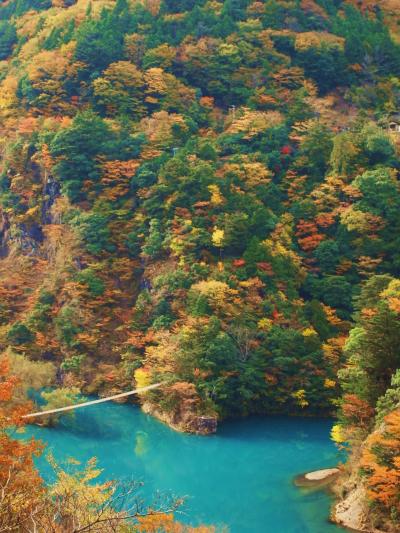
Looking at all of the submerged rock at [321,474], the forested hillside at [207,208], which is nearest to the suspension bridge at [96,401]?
the forested hillside at [207,208]

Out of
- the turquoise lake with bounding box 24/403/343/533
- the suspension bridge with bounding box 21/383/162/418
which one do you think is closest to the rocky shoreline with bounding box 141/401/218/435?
the turquoise lake with bounding box 24/403/343/533

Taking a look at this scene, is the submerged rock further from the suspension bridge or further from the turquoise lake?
the suspension bridge

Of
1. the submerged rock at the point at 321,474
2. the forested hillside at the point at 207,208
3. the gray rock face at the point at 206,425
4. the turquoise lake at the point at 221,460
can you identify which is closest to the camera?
the turquoise lake at the point at 221,460

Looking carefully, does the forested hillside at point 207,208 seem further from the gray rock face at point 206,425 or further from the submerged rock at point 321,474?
the submerged rock at point 321,474

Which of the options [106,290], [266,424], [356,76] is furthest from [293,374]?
[356,76]

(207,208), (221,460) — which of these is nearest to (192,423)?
(221,460)
